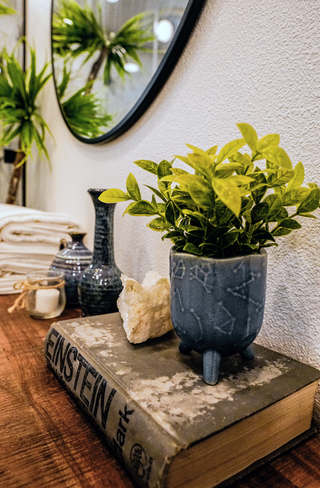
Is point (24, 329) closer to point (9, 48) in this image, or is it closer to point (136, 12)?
point (136, 12)

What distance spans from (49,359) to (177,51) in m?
0.66

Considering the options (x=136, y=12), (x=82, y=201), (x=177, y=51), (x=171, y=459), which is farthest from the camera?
(x=82, y=201)

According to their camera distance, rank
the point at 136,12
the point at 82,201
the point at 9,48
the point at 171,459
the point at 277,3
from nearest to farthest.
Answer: the point at 171,459, the point at 277,3, the point at 136,12, the point at 82,201, the point at 9,48

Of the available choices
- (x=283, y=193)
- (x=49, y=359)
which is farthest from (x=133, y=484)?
(x=283, y=193)

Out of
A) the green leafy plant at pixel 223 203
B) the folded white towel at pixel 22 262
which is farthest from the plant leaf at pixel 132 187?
the folded white towel at pixel 22 262

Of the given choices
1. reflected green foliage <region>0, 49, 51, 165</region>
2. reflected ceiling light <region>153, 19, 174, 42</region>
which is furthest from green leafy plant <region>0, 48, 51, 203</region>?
reflected ceiling light <region>153, 19, 174, 42</region>

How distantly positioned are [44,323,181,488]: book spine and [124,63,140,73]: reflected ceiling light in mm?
684

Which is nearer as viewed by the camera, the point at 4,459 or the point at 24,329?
the point at 4,459

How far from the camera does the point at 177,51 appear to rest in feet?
2.35

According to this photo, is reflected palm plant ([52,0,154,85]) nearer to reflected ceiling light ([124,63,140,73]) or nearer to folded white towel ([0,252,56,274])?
reflected ceiling light ([124,63,140,73])

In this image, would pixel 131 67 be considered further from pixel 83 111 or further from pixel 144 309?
pixel 144 309

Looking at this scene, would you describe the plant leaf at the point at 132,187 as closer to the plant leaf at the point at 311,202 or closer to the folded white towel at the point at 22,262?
the plant leaf at the point at 311,202

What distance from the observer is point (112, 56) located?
980mm

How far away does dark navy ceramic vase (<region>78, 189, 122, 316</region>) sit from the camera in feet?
2.42
